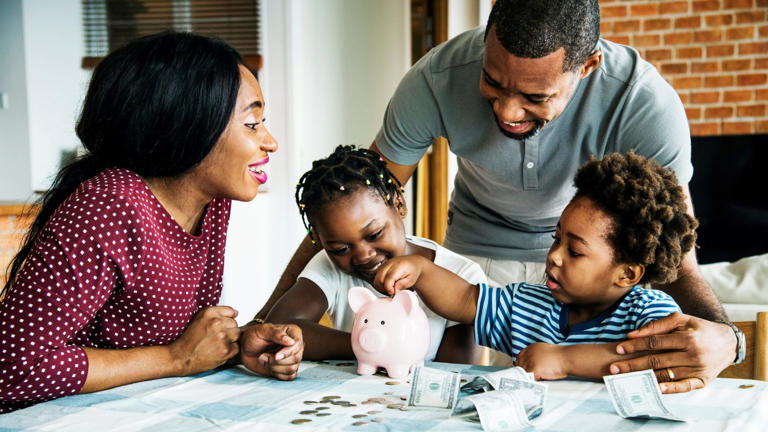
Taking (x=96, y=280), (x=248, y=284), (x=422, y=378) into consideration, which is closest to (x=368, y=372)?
(x=422, y=378)

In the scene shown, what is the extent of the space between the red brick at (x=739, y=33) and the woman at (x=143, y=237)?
4333 millimetres

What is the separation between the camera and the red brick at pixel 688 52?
4794mm

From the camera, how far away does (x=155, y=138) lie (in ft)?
4.05

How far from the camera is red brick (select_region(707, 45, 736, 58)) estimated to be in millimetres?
4742

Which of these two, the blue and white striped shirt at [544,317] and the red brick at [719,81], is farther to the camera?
the red brick at [719,81]

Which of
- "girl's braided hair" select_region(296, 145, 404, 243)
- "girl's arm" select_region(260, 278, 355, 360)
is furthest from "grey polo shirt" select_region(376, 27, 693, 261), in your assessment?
"girl's arm" select_region(260, 278, 355, 360)

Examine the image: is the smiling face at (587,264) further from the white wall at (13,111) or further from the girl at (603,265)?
the white wall at (13,111)

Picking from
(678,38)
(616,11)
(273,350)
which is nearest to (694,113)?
(678,38)

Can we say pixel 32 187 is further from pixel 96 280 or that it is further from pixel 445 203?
pixel 96 280

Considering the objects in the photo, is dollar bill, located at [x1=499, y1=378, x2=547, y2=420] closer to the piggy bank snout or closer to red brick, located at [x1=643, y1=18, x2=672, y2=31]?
the piggy bank snout

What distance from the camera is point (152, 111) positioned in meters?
1.23

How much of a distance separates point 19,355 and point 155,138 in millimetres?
420

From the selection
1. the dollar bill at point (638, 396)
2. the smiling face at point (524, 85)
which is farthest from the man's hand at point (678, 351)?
the smiling face at point (524, 85)

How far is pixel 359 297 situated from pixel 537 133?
625 mm
